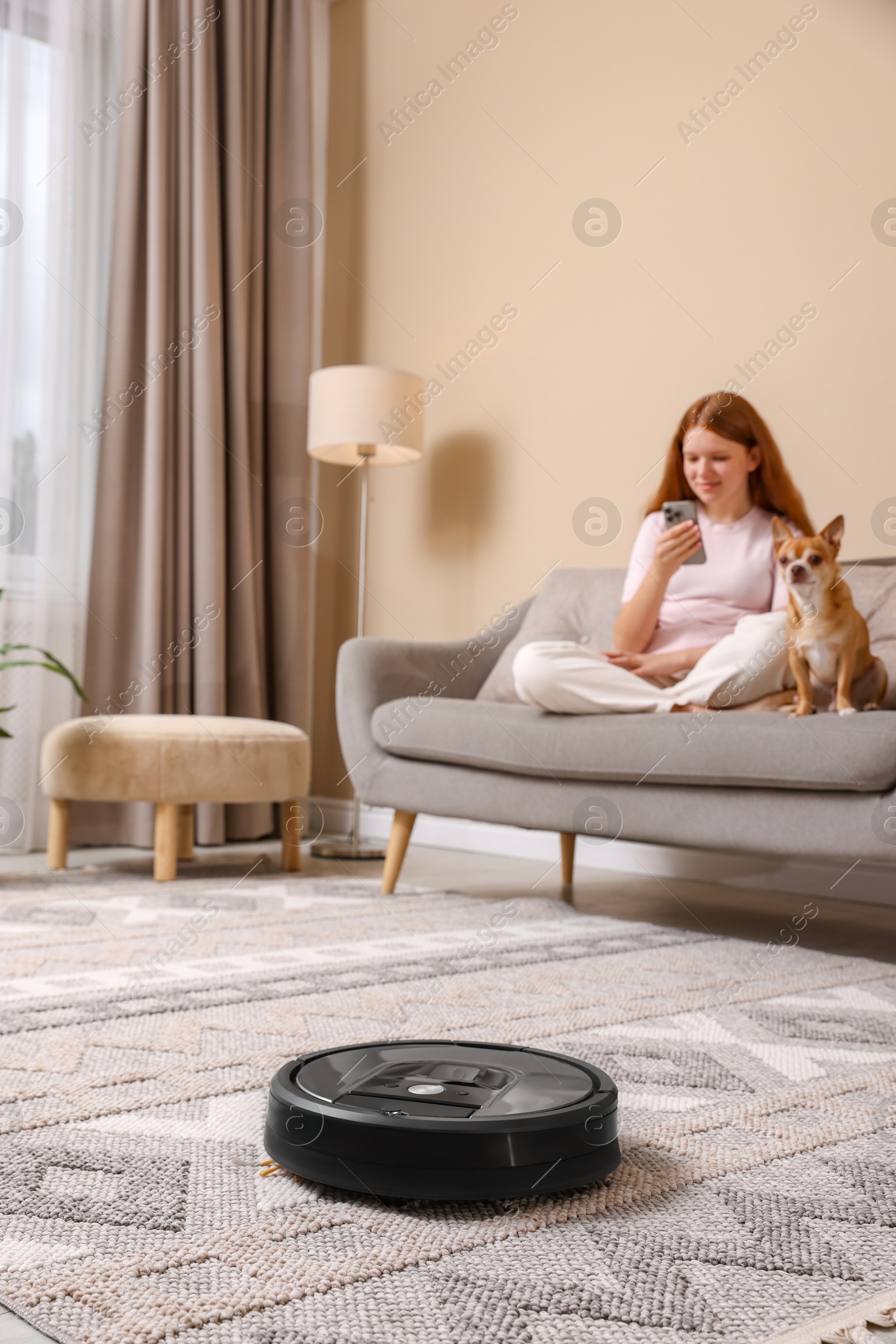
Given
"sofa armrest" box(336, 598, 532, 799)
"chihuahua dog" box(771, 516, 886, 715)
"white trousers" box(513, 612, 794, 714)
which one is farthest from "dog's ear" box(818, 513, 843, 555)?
"sofa armrest" box(336, 598, 532, 799)

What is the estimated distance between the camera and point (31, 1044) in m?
1.24

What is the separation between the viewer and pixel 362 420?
3.32 m

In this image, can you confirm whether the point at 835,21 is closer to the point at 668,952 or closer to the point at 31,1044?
the point at 668,952

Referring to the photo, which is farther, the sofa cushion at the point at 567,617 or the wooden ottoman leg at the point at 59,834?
the wooden ottoman leg at the point at 59,834

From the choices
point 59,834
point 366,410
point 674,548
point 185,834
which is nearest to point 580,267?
point 366,410

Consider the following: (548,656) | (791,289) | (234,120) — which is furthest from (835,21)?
(234,120)

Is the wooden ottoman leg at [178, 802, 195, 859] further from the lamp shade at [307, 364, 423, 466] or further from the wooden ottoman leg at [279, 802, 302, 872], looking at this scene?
the lamp shade at [307, 364, 423, 466]

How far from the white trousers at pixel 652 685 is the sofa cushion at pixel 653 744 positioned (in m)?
0.04

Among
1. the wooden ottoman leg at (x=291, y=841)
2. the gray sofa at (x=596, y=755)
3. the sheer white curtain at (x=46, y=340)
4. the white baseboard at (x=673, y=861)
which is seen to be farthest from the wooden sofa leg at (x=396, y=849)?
the sheer white curtain at (x=46, y=340)

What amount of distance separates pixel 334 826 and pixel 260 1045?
8.88 ft

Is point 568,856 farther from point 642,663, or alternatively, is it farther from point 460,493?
point 460,493

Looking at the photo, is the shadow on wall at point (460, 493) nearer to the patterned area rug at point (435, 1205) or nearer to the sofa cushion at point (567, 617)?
the sofa cushion at point (567, 617)

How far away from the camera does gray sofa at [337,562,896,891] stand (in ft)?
5.79

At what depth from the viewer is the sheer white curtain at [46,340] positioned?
3.21m
